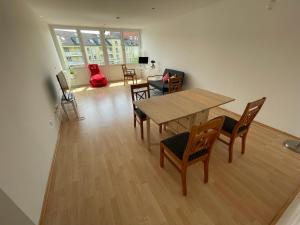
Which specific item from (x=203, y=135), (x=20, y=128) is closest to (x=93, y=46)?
(x=20, y=128)

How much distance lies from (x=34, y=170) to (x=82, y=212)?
28.1 inches

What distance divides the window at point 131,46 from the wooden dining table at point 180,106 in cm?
586

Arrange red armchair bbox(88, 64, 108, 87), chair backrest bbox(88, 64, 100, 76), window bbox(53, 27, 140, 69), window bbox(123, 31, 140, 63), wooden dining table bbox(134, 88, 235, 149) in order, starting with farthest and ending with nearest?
window bbox(123, 31, 140, 63) → chair backrest bbox(88, 64, 100, 76) → red armchair bbox(88, 64, 108, 87) → window bbox(53, 27, 140, 69) → wooden dining table bbox(134, 88, 235, 149)

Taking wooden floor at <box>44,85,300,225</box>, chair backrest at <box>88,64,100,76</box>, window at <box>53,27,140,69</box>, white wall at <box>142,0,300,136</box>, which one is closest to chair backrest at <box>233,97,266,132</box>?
wooden floor at <box>44,85,300,225</box>

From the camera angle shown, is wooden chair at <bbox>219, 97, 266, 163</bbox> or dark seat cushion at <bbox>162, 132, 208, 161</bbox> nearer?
dark seat cushion at <bbox>162, 132, 208, 161</bbox>

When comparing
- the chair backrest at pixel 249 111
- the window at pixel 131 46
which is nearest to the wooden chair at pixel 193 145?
the chair backrest at pixel 249 111

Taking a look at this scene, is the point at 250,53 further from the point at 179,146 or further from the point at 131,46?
the point at 131,46

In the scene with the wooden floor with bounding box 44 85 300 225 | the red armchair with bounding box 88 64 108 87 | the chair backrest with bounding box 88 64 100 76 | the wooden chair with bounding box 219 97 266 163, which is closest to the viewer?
the wooden floor with bounding box 44 85 300 225

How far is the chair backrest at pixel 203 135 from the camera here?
50.8 inches

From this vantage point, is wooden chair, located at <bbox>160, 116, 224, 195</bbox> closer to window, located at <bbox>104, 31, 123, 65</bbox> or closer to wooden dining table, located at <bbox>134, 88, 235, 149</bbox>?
wooden dining table, located at <bbox>134, 88, 235, 149</bbox>

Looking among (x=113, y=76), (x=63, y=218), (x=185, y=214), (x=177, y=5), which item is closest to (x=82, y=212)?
(x=63, y=218)

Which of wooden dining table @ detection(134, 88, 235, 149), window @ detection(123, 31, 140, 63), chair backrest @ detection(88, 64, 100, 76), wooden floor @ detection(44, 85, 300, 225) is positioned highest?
window @ detection(123, 31, 140, 63)

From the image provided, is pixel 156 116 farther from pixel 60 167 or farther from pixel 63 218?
pixel 60 167

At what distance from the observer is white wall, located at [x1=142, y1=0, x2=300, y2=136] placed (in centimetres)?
228
